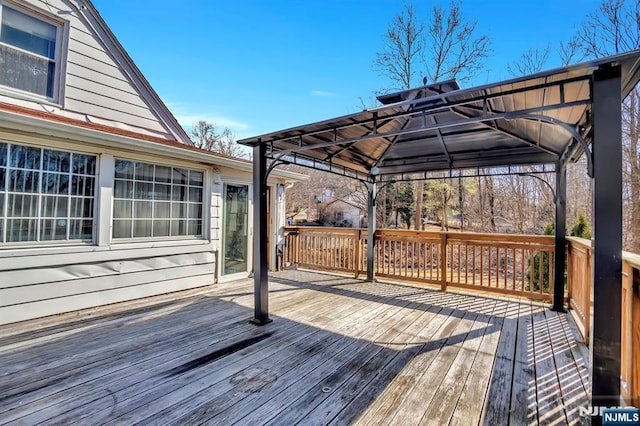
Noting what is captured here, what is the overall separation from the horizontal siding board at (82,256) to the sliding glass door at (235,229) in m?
0.72

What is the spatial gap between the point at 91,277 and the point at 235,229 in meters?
2.39

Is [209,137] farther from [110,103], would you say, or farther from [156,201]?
[156,201]

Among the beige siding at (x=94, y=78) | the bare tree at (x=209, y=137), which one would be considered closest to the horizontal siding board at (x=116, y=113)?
the beige siding at (x=94, y=78)

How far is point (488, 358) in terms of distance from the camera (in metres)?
2.72

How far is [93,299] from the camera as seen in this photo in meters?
3.95

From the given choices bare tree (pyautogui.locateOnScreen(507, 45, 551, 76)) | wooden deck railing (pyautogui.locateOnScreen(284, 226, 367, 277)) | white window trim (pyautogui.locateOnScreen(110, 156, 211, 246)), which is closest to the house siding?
white window trim (pyautogui.locateOnScreen(110, 156, 211, 246))

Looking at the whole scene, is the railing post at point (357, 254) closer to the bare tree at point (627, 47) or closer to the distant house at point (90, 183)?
the distant house at point (90, 183)

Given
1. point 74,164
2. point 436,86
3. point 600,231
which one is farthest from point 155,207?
point 600,231

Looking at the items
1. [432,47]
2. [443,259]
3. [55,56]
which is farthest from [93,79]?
[432,47]

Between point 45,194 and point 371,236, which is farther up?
point 45,194

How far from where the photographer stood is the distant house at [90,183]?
11.3ft

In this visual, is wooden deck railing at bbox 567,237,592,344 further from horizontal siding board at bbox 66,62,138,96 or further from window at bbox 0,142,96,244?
horizontal siding board at bbox 66,62,138,96

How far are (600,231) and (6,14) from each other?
6891 millimetres

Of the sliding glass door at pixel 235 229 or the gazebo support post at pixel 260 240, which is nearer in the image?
the gazebo support post at pixel 260 240
